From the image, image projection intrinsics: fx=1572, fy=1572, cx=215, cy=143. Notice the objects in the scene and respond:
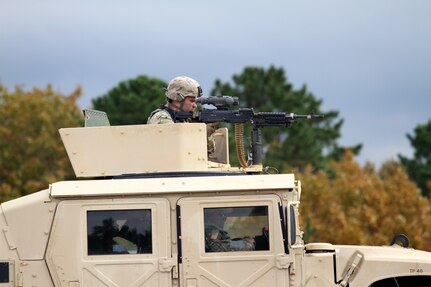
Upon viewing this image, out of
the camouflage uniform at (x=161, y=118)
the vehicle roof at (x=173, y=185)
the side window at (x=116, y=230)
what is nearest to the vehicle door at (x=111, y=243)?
the side window at (x=116, y=230)

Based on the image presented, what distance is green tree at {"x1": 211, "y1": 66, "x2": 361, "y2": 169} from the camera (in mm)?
76125

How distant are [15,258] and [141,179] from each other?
1611 mm

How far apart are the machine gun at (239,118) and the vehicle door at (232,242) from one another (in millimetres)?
1680

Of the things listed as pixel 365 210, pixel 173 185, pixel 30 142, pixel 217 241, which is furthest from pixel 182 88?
pixel 30 142

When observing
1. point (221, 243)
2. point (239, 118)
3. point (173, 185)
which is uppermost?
point (239, 118)

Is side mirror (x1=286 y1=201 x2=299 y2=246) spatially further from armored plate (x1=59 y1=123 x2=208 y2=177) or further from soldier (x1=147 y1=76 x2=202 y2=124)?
soldier (x1=147 y1=76 x2=202 y2=124)

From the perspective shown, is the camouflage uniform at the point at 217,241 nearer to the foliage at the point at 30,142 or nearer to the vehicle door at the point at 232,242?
the vehicle door at the point at 232,242

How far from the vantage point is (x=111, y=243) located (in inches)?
671

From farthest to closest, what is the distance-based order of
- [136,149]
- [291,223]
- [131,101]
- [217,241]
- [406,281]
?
[131,101]
[136,149]
[406,281]
[217,241]
[291,223]

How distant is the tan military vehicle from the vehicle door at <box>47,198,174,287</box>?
A: 0.04 ft

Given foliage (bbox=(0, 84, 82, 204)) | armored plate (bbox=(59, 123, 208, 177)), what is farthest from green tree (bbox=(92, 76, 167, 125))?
armored plate (bbox=(59, 123, 208, 177))

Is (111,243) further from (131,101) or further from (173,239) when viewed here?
(131,101)

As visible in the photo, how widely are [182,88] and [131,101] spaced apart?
149 ft

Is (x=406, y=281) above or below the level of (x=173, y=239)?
below
